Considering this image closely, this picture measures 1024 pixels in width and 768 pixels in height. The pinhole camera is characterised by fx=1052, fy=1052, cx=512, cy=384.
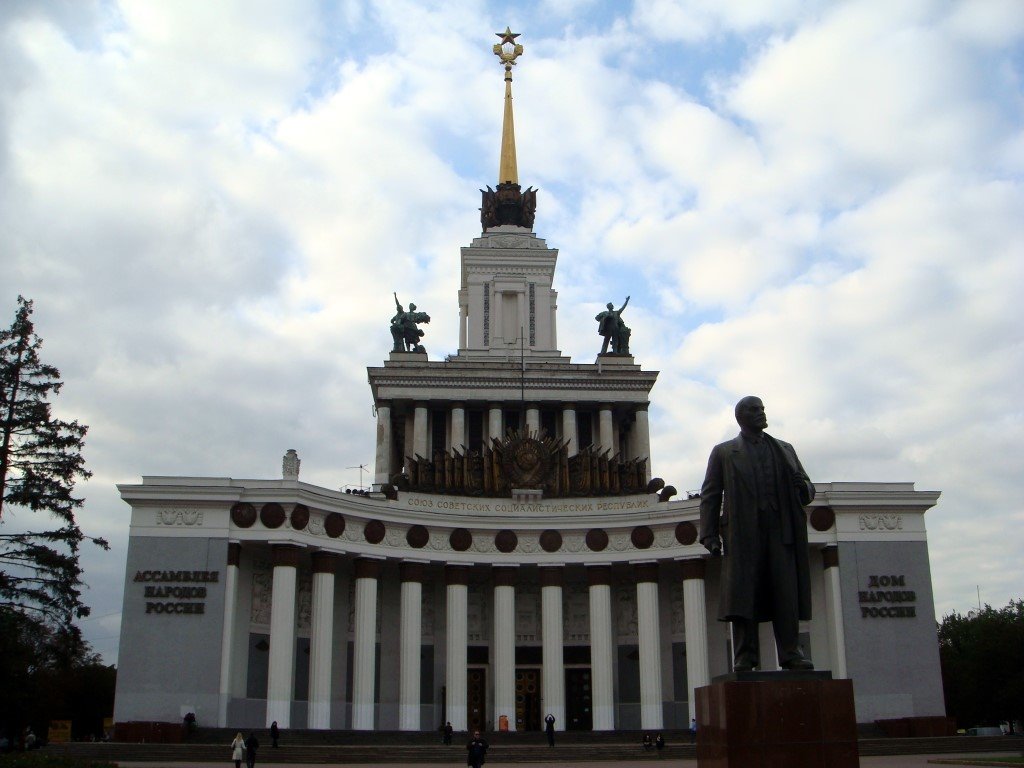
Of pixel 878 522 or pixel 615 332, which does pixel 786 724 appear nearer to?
pixel 878 522

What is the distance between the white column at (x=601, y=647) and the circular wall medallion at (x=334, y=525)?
9224 millimetres

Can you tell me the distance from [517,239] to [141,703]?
3319 centimetres

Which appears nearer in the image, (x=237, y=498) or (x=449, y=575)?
(x=237, y=498)

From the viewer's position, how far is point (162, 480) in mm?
34562

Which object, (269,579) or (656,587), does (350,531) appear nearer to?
(269,579)

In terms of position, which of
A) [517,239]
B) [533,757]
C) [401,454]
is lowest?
[533,757]

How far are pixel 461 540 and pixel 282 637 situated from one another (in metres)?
7.71

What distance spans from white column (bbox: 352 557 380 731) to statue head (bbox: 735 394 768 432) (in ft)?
89.3

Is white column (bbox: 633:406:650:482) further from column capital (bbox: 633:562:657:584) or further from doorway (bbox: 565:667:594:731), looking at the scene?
doorway (bbox: 565:667:594:731)

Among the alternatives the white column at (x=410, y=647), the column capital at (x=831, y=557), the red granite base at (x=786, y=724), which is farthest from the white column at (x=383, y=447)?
the red granite base at (x=786, y=724)

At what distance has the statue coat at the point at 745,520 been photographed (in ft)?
32.3

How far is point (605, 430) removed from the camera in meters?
50.7

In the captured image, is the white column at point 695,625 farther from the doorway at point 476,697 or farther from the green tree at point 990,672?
the green tree at point 990,672

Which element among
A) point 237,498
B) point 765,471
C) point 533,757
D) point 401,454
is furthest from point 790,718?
point 401,454
